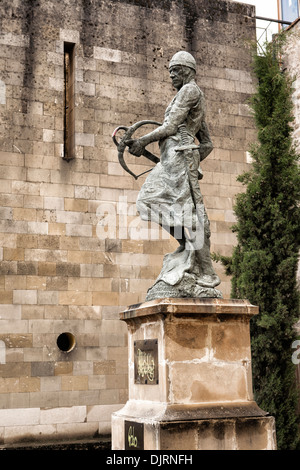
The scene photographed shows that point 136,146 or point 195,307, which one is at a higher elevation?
point 136,146

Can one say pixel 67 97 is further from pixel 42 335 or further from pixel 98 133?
pixel 42 335

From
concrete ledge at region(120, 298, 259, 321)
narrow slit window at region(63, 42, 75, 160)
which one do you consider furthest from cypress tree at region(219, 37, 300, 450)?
concrete ledge at region(120, 298, 259, 321)

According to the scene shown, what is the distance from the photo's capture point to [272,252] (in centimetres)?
873

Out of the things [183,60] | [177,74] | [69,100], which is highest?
[69,100]

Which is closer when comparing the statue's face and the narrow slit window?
the statue's face

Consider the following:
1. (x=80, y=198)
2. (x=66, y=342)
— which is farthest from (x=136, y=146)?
(x=66, y=342)

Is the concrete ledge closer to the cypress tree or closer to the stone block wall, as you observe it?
the cypress tree

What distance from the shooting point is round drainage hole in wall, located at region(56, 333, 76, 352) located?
9.27 metres

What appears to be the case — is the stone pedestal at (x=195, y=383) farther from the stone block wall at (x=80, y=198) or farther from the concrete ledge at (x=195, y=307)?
the stone block wall at (x=80, y=198)

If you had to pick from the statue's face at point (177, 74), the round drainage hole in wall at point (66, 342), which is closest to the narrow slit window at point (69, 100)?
the round drainage hole in wall at point (66, 342)

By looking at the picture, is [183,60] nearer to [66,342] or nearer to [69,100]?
[69,100]

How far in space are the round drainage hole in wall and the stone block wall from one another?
67 millimetres

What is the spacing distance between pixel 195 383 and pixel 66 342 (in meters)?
4.52

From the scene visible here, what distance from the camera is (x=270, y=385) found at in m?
8.21
